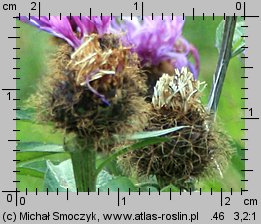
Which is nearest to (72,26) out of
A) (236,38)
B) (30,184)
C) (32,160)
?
(32,160)

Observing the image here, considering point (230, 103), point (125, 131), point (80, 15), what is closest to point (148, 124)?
point (125, 131)

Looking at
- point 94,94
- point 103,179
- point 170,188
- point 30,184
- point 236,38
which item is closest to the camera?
point 94,94

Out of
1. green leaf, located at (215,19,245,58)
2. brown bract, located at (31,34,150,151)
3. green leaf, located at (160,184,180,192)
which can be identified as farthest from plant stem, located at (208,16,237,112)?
brown bract, located at (31,34,150,151)

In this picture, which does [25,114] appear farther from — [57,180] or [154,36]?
[154,36]

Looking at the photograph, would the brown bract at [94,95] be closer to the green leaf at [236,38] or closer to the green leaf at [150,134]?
the green leaf at [150,134]

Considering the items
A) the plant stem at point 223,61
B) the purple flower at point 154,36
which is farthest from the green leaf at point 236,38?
the purple flower at point 154,36

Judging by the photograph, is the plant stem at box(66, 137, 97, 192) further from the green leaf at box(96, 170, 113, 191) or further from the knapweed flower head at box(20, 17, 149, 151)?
the green leaf at box(96, 170, 113, 191)
